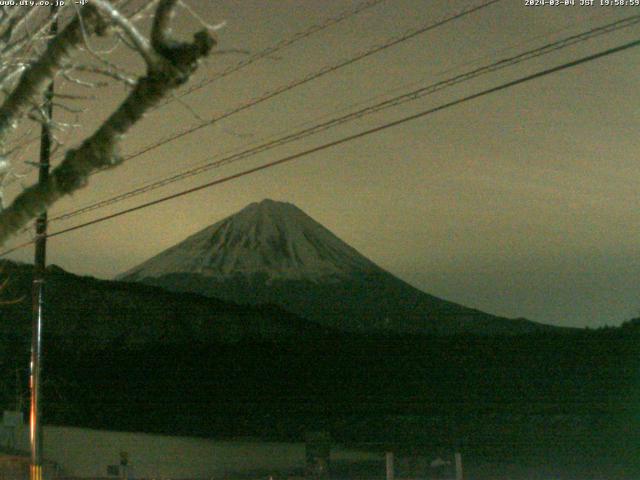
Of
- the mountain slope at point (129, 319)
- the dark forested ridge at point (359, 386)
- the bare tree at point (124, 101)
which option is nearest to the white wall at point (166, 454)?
the dark forested ridge at point (359, 386)

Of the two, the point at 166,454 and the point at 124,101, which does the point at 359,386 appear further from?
the point at 124,101

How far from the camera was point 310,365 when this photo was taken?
117 feet

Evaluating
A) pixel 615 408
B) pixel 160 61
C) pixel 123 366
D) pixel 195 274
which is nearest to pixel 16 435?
pixel 123 366

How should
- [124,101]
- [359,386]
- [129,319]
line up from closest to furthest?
[124,101] → [359,386] → [129,319]

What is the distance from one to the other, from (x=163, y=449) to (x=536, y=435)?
1280 centimetres

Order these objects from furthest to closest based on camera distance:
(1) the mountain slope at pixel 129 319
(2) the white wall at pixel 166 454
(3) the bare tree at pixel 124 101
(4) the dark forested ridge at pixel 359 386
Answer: (1) the mountain slope at pixel 129 319, (2) the white wall at pixel 166 454, (4) the dark forested ridge at pixel 359 386, (3) the bare tree at pixel 124 101

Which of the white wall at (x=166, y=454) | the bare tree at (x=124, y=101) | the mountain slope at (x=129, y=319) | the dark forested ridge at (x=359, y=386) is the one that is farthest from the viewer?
the mountain slope at (x=129, y=319)

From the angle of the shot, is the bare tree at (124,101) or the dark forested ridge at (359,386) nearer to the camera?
the bare tree at (124,101)

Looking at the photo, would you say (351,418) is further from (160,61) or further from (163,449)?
(160,61)

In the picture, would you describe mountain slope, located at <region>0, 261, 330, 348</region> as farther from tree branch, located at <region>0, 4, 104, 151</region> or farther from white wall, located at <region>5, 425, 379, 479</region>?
tree branch, located at <region>0, 4, 104, 151</region>

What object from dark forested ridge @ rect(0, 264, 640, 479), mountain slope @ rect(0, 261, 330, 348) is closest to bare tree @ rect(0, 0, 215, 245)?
dark forested ridge @ rect(0, 264, 640, 479)

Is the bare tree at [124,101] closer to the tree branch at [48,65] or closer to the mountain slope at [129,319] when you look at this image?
the tree branch at [48,65]

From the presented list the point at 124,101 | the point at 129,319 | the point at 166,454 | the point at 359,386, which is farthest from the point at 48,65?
the point at 129,319

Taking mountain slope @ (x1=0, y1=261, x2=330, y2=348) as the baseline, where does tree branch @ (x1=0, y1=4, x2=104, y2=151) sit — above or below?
below
